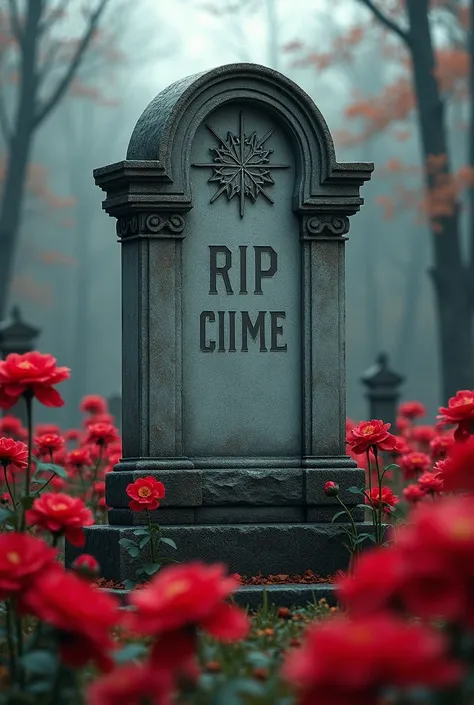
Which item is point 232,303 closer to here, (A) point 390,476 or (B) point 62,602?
(B) point 62,602

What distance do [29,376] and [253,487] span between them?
258cm

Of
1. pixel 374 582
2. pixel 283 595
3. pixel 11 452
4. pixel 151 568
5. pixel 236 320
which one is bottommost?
pixel 283 595

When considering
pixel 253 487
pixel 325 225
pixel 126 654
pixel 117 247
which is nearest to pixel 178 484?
pixel 253 487

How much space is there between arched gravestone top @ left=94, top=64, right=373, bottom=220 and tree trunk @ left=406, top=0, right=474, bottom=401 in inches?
362

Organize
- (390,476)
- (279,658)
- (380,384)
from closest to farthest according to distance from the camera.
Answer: (279,658), (390,476), (380,384)

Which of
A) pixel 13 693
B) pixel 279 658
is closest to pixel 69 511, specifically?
pixel 13 693

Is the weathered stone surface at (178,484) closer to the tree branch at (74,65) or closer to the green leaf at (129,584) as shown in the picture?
the green leaf at (129,584)

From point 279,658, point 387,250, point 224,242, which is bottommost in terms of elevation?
point 279,658

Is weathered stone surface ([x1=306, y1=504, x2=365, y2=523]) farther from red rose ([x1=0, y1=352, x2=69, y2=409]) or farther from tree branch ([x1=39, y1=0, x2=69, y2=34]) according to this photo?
tree branch ([x1=39, y1=0, x2=69, y2=34])

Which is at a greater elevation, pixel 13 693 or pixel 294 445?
pixel 294 445

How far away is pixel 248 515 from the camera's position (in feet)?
21.5

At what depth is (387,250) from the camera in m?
44.8

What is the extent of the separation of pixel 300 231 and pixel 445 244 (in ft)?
31.3

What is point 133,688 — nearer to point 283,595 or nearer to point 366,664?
point 366,664
